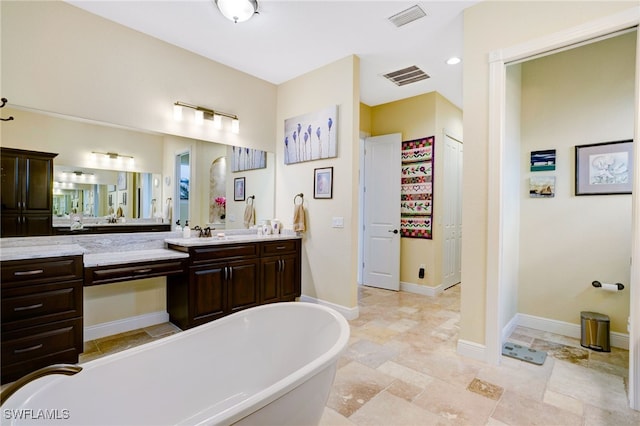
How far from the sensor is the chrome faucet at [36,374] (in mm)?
1019

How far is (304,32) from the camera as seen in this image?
303 cm

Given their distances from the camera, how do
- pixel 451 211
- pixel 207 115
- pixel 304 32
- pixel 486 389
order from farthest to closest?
pixel 451 211 → pixel 207 115 → pixel 304 32 → pixel 486 389

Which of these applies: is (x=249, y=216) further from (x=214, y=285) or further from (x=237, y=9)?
(x=237, y=9)

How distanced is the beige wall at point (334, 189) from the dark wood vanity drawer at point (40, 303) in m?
2.39

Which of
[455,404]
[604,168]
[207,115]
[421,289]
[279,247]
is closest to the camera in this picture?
[455,404]

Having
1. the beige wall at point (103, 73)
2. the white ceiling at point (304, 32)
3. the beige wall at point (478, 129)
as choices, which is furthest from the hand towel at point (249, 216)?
the beige wall at point (478, 129)

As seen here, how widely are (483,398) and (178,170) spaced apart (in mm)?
3523

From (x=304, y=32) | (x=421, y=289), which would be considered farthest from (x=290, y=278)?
(x=304, y=32)

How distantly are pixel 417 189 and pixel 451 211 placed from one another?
0.72 metres

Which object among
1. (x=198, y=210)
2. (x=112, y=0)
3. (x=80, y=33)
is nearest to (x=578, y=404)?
(x=198, y=210)

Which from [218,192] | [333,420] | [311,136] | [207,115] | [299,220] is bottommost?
[333,420]

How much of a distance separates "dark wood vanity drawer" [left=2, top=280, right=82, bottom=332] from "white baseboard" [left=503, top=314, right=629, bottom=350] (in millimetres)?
4223

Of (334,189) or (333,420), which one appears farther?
(334,189)

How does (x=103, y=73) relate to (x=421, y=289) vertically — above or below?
above
